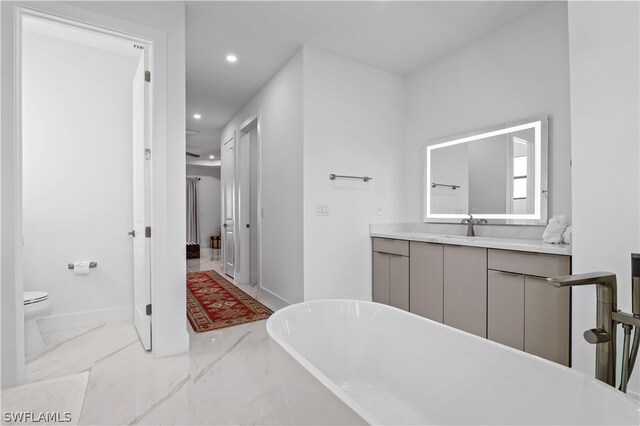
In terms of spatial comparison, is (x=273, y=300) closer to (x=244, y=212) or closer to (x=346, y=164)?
(x=244, y=212)

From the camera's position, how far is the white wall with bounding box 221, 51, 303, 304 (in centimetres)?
306

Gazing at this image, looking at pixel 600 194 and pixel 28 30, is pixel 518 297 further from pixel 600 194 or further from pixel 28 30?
pixel 28 30

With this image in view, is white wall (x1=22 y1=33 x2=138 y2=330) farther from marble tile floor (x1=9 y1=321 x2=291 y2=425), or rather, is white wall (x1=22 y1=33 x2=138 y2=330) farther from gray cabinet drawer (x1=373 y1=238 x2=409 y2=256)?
gray cabinet drawer (x1=373 y1=238 x2=409 y2=256)

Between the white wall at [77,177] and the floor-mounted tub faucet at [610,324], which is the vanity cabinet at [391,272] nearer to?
the floor-mounted tub faucet at [610,324]

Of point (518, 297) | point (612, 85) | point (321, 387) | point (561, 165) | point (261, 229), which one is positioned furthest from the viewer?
point (261, 229)

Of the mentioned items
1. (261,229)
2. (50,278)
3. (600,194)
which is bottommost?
(50,278)

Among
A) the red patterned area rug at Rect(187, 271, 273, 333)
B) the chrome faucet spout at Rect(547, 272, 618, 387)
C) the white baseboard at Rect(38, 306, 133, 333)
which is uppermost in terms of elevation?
the chrome faucet spout at Rect(547, 272, 618, 387)

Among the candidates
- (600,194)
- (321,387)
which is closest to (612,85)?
(600,194)

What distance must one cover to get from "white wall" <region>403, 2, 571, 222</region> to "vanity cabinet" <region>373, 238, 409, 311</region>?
0.60 meters

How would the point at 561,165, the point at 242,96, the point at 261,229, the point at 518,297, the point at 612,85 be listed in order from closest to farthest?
the point at 612,85, the point at 518,297, the point at 561,165, the point at 261,229, the point at 242,96

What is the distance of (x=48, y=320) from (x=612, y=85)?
4.42m

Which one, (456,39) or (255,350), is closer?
(255,350)

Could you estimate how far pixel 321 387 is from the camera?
105 cm

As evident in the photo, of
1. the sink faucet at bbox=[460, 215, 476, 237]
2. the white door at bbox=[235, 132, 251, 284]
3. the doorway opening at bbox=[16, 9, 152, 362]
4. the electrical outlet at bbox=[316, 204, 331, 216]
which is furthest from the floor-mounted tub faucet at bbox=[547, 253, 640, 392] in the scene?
the white door at bbox=[235, 132, 251, 284]
